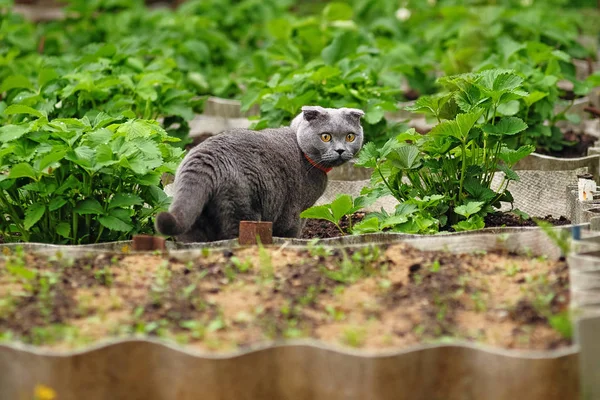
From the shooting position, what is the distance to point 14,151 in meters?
4.03

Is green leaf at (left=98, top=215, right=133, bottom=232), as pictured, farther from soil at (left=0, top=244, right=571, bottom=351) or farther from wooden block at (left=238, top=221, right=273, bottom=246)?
wooden block at (left=238, top=221, right=273, bottom=246)

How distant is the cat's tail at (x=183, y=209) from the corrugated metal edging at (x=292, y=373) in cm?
90

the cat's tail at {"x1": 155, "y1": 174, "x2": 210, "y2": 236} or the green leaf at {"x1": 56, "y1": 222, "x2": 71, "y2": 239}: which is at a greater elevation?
the cat's tail at {"x1": 155, "y1": 174, "x2": 210, "y2": 236}

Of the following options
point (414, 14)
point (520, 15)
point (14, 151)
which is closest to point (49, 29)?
point (414, 14)

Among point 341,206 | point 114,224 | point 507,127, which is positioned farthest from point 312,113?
point 114,224

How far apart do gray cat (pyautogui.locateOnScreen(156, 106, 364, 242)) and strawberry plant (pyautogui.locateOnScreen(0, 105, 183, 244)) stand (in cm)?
19

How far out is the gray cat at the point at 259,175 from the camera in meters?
4.02

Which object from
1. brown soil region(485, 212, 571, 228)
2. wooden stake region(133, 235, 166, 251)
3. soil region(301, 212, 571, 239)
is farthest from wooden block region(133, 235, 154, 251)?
brown soil region(485, 212, 571, 228)

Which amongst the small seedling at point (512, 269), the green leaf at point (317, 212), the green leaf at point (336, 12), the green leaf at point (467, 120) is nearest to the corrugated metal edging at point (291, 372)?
the small seedling at point (512, 269)

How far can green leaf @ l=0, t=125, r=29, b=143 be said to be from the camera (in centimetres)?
401

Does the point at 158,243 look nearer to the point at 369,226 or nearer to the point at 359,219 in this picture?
the point at 369,226

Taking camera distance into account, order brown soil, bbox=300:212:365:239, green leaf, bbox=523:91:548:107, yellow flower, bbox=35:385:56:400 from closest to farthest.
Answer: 1. yellow flower, bbox=35:385:56:400
2. brown soil, bbox=300:212:365:239
3. green leaf, bbox=523:91:548:107

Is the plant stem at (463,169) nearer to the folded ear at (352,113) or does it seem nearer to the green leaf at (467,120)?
the green leaf at (467,120)

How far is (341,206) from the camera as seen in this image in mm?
4145
